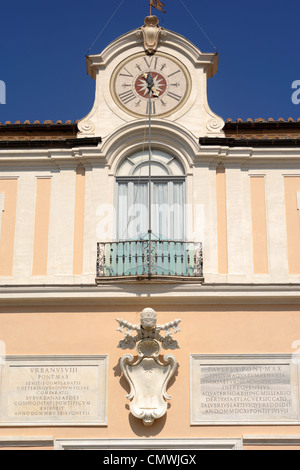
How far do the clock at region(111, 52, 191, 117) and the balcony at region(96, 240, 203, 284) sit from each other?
9.79ft

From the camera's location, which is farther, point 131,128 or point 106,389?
point 131,128

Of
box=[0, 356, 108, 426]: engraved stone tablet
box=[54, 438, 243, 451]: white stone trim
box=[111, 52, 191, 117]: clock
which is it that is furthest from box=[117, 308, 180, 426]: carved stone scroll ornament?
box=[111, 52, 191, 117]: clock

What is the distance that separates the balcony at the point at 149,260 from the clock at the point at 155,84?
117 inches

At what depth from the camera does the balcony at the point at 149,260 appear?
14.6m

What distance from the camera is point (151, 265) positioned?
14547mm

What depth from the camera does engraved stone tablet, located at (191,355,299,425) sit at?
13867 millimetres

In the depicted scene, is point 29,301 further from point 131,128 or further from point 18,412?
point 131,128

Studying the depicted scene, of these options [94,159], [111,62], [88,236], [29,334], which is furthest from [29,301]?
[111,62]

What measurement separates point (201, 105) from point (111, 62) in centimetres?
223

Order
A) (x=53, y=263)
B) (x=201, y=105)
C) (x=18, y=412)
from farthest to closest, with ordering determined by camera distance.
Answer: (x=201, y=105) < (x=53, y=263) < (x=18, y=412)

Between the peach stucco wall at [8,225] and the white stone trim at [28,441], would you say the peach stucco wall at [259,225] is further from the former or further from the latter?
the white stone trim at [28,441]

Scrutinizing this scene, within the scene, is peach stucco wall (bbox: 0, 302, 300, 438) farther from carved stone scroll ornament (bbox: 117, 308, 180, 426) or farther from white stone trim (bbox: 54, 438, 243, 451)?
white stone trim (bbox: 54, 438, 243, 451)

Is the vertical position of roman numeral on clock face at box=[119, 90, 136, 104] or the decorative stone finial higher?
the decorative stone finial

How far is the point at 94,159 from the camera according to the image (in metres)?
15.5
